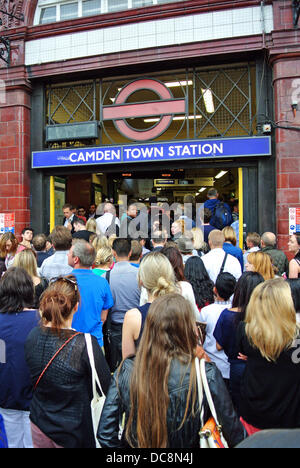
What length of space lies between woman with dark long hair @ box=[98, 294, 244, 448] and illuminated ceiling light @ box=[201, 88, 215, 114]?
787cm

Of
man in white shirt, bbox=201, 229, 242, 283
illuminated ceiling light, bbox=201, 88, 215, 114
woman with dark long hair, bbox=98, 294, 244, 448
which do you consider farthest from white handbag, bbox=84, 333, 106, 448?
illuminated ceiling light, bbox=201, 88, 215, 114

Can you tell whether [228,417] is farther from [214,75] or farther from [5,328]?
[214,75]

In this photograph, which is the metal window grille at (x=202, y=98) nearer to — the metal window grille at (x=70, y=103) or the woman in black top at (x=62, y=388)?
the metal window grille at (x=70, y=103)

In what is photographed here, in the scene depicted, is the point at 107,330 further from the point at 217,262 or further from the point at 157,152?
the point at 157,152

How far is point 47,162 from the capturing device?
9.55 m

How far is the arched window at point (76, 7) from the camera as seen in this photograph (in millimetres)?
9016

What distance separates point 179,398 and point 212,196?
6066mm

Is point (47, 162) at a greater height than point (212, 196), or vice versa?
point (47, 162)

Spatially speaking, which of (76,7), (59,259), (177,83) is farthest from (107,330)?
(76,7)

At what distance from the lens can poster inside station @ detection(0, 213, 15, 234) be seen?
31.8ft

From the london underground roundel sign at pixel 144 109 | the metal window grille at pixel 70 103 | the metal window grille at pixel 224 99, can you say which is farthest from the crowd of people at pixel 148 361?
the metal window grille at pixel 70 103

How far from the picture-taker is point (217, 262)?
4906mm

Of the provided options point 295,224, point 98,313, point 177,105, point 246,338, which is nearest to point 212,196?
point 295,224

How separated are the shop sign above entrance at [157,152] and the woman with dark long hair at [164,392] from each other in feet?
22.9
